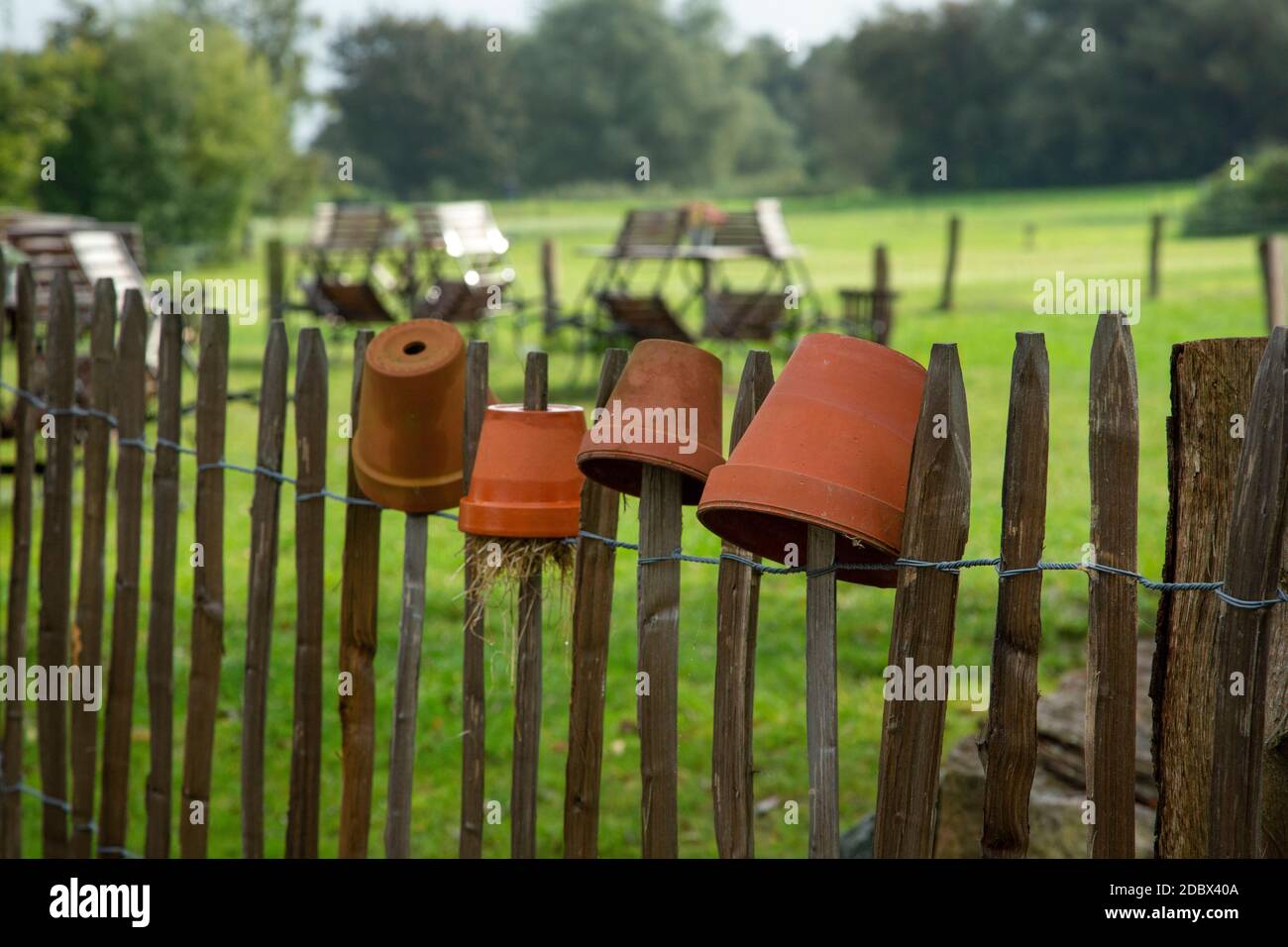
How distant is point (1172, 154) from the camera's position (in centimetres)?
5847

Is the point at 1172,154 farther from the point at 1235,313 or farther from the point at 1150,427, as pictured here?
the point at 1150,427

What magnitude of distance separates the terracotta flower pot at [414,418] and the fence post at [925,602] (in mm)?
976

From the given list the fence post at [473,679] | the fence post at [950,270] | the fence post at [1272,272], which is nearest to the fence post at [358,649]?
the fence post at [473,679]

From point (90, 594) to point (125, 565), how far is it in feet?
0.89

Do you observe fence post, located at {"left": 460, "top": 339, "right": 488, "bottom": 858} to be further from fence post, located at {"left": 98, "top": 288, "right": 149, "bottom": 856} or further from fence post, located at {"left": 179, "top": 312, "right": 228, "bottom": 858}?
fence post, located at {"left": 98, "top": 288, "right": 149, "bottom": 856}

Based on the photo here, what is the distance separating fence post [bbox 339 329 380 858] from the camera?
9.27 ft

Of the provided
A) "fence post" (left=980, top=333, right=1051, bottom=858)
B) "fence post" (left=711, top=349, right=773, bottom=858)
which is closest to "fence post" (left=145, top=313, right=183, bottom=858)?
"fence post" (left=711, top=349, right=773, bottom=858)

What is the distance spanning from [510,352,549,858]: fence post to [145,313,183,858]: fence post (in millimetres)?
1013

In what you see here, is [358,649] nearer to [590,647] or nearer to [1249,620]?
[590,647]

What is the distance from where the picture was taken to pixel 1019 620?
1.98 metres

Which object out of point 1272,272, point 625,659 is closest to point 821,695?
point 625,659

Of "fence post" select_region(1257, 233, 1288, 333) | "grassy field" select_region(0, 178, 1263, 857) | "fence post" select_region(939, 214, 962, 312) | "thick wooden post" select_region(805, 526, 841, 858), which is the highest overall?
"fence post" select_region(939, 214, 962, 312)
